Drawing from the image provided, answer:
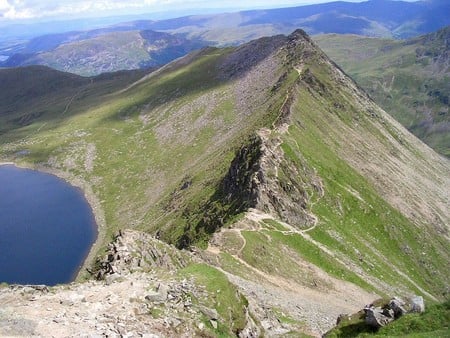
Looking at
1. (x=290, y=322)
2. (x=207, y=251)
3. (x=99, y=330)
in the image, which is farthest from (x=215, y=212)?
(x=99, y=330)

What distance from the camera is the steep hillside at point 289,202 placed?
2638 inches

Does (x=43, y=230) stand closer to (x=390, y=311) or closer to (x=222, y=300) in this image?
(x=222, y=300)

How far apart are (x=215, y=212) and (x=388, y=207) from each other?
182ft

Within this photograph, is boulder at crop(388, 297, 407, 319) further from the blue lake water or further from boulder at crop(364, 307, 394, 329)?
the blue lake water

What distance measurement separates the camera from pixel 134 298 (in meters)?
37.3

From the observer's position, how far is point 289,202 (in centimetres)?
9812

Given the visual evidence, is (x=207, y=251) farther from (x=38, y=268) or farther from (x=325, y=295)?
(x=38, y=268)

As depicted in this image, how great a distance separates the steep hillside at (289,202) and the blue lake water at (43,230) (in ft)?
21.7

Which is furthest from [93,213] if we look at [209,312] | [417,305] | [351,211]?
[417,305]

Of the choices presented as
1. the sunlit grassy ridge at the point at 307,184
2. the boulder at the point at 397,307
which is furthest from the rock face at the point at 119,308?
the sunlit grassy ridge at the point at 307,184

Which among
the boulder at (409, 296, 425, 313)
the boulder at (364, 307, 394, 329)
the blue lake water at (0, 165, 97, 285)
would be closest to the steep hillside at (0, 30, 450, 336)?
the blue lake water at (0, 165, 97, 285)

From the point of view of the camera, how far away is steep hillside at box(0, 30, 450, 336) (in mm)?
67000

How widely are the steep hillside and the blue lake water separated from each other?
6.63 metres

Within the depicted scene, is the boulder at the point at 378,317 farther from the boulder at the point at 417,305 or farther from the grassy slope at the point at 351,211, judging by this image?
the grassy slope at the point at 351,211
